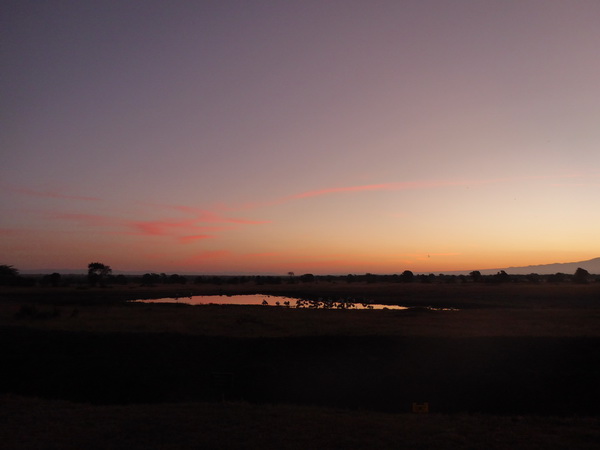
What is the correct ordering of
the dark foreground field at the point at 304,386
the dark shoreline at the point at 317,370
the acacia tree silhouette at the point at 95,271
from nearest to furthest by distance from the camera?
the dark foreground field at the point at 304,386, the dark shoreline at the point at 317,370, the acacia tree silhouette at the point at 95,271

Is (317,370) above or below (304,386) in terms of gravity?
above

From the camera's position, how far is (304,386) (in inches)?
737

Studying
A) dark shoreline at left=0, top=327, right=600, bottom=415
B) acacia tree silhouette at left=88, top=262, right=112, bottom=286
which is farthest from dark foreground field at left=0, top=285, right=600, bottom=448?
acacia tree silhouette at left=88, top=262, right=112, bottom=286

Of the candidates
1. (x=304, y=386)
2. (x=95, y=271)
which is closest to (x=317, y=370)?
(x=304, y=386)

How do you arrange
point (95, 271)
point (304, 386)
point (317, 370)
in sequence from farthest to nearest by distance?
point (95, 271) → point (317, 370) → point (304, 386)

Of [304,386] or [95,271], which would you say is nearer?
[304,386]

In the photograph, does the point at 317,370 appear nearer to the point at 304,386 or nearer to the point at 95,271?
the point at 304,386

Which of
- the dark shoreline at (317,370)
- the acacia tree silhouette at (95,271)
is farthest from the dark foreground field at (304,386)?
the acacia tree silhouette at (95,271)

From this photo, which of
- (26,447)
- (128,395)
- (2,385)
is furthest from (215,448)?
(2,385)

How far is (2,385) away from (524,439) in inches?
742

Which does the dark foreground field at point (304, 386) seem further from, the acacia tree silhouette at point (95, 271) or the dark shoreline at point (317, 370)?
the acacia tree silhouette at point (95, 271)

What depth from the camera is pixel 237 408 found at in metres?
14.1

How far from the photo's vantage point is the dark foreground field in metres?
11.7

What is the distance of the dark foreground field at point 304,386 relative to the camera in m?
11.7
